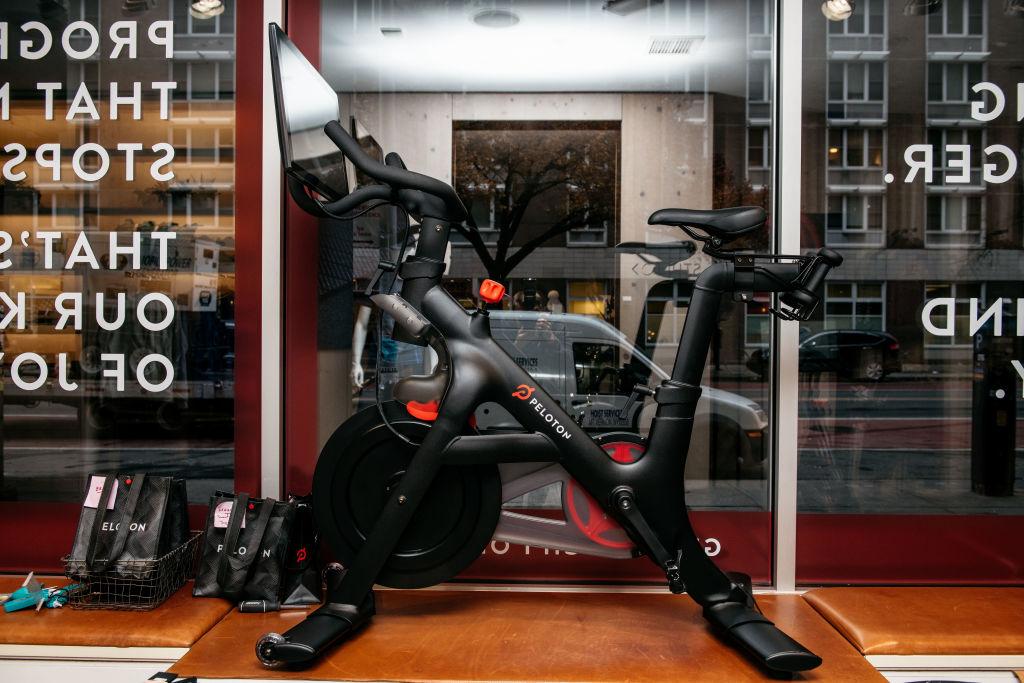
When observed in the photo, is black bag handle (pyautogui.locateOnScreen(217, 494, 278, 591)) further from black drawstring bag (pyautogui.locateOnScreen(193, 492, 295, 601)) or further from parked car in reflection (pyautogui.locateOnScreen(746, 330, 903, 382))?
parked car in reflection (pyautogui.locateOnScreen(746, 330, 903, 382))

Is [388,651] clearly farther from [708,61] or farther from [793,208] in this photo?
[708,61]

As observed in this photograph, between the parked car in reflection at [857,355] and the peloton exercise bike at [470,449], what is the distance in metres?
0.58

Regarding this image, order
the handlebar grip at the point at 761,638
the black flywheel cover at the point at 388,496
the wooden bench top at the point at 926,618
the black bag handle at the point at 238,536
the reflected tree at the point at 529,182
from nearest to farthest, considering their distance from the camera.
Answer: the handlebar grip at the point at 761,638, the wooden bench top at the point at 926,618, the black flywheel cover at the point at 388,496, the black bag handle at the point at 238,536, the reflected tree at the point at 529,182

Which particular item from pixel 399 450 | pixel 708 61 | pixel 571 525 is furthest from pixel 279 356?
pixel 708 61

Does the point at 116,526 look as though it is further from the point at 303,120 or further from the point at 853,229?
the point at 853,229

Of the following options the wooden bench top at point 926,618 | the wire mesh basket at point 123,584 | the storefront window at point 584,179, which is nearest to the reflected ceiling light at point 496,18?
the storefront window at point 584,179

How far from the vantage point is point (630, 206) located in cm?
285

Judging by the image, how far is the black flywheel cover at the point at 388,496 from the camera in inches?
82.0

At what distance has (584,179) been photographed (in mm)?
2865

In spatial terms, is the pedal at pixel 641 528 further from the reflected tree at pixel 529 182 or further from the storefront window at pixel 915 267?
the reflected tree at pixel 529 182

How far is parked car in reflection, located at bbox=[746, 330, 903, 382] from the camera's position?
260cm

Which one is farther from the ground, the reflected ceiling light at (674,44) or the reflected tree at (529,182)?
the reflected ceiling light at (674,44)

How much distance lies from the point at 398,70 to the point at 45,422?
2042 mm

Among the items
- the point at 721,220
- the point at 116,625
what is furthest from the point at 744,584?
the point at 116,625
